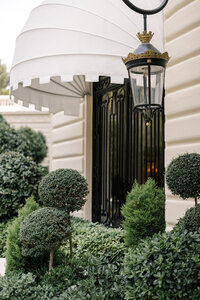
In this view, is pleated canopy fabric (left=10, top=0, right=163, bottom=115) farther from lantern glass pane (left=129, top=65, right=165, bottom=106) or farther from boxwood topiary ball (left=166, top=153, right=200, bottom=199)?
boxwood topiary ball (left=166, top=153, right=200, bottom=199)

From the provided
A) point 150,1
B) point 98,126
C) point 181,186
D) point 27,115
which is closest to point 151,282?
point 181,186

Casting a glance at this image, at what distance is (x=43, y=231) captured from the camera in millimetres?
5125

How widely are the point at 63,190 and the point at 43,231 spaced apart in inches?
24.8

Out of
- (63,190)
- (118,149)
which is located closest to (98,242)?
(63,190)

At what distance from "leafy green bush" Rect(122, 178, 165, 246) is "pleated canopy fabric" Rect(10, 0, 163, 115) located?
189cm

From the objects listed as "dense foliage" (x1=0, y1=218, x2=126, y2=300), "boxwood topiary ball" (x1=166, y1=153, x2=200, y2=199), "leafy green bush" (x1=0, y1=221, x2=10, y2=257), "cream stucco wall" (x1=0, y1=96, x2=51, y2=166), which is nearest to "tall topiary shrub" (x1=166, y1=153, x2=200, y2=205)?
"boxwood topiary ball" (x1=166, y1=153, x2=200, y2=199)

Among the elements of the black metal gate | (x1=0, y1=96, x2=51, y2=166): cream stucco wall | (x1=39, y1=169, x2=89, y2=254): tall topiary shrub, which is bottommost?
(x1=39, y1=169, x2=89, y2=254): tall topiary shrub

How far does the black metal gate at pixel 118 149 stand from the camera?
7.87 metres

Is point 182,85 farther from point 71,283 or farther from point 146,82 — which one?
point 71,283

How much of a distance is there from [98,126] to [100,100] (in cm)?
63

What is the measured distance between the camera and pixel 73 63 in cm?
718

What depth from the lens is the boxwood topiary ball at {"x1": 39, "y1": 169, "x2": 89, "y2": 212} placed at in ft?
18.1

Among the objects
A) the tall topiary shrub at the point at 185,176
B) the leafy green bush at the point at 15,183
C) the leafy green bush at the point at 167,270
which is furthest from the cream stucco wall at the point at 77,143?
the leafy green bush at the point at 167,270

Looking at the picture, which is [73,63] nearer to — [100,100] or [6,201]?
[100,100]
